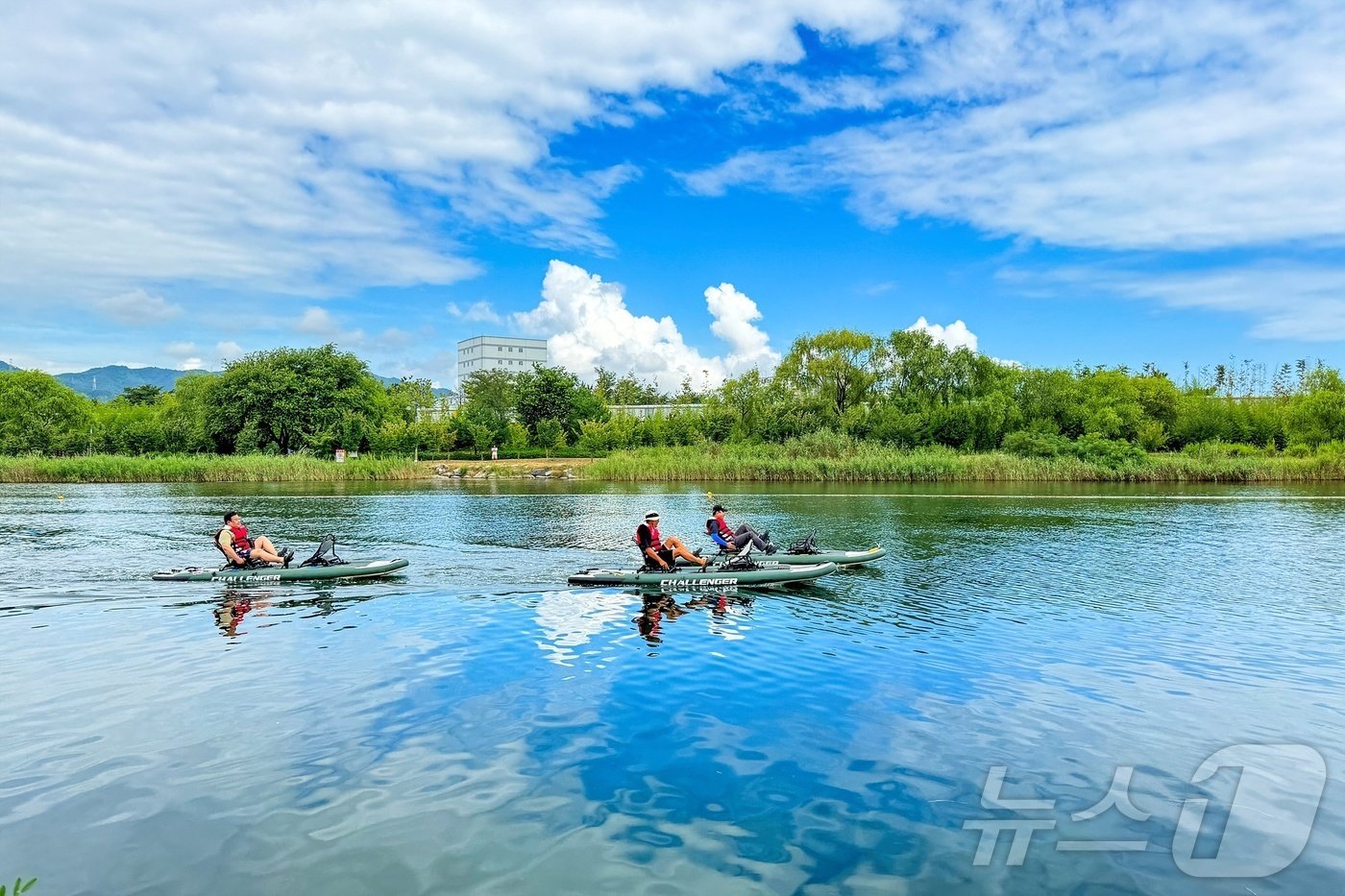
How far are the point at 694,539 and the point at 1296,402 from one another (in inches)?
2870

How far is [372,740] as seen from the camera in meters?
10.8

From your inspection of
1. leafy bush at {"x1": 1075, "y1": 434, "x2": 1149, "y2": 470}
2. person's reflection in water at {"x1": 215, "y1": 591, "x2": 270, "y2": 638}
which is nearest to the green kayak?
person's reflection in water at {"x1": 215, "y1": 591, "x2": 270, "y2": 638}

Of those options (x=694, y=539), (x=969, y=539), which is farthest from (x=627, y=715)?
(x=969, y=539)

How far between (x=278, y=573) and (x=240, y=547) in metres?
1.23

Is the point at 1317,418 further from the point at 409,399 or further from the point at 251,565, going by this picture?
the point at 409,399

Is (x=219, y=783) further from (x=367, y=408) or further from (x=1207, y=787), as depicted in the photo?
(x=367, y=408)

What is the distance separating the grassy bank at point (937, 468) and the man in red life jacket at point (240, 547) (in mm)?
43064

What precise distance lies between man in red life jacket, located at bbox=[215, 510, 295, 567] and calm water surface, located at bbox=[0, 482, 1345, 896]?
1.06 meters

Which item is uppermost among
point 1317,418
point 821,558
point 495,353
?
point 495,353

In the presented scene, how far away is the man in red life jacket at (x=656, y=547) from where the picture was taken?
21203 millimetres

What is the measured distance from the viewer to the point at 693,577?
2098 cm

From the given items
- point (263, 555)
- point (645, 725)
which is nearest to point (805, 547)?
point (645, 725)

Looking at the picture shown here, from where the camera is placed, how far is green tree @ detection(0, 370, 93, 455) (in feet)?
273

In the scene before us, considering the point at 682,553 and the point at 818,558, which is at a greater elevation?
the point at 682,553
